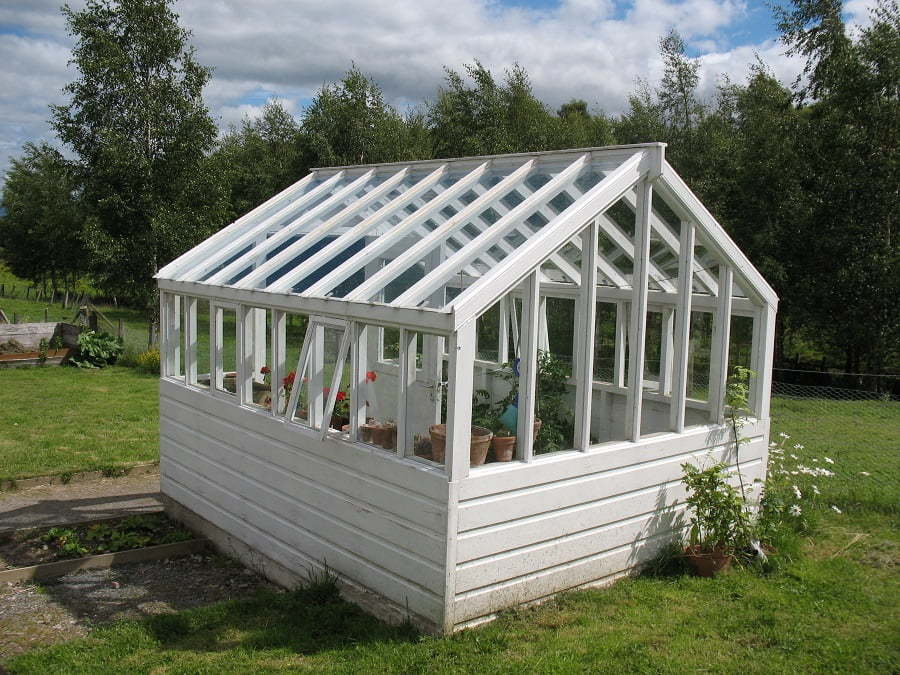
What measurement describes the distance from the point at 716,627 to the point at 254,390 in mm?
4438

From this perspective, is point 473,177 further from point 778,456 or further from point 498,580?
point 778,456

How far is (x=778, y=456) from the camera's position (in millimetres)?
9438

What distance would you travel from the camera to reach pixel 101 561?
23.4ft

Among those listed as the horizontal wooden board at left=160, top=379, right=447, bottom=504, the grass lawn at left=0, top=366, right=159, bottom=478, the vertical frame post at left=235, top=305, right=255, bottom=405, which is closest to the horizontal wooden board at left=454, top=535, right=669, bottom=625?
the horizontal wooden board at left=160, top=379, right=447, bottom=504

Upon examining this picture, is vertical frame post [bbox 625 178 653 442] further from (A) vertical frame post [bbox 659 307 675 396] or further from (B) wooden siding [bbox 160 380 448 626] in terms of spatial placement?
(B) wooden siding [bbox 160 380 448 626]

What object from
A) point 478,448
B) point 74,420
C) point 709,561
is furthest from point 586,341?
point 74,420

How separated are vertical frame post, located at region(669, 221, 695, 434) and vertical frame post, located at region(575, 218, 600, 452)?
3.35 feet

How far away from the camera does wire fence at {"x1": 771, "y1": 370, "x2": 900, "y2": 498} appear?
9133mm

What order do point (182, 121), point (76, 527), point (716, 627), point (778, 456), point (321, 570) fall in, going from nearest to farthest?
1. point (716, 627)
2. point (321, 570)
3. point (76, 527)
4. point (778, 456)
5. point (182, 121)

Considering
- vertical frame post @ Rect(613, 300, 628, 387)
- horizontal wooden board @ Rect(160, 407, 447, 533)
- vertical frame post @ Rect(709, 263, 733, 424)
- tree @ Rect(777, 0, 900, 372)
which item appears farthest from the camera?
tree @ Rect(777, 0, 900, 372)

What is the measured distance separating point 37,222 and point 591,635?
30579 mm

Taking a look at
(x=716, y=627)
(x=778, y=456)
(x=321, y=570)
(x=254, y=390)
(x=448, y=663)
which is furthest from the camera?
(x=778, y=456)

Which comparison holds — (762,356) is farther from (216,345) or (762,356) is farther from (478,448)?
(216,345)

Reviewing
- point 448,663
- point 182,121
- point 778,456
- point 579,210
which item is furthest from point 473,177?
point 182,121
